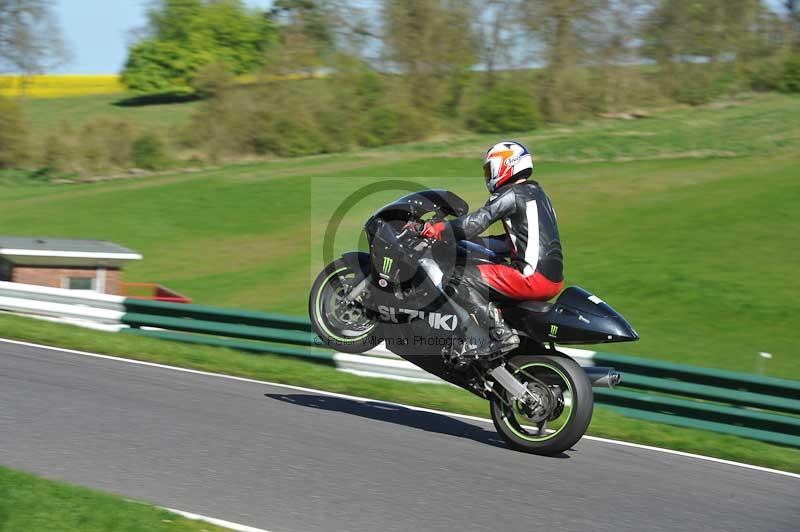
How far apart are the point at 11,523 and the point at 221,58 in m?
67.3

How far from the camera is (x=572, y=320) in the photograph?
7.18 m

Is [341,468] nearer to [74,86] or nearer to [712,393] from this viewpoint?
[712,393]

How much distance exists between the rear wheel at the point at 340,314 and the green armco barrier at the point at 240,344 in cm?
282

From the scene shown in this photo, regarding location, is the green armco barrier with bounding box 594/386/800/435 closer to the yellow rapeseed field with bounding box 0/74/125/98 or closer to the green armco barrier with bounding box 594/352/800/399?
the green armco barrier with bounding box 594/352/800/399

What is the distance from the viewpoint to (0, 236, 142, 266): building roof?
746 inches

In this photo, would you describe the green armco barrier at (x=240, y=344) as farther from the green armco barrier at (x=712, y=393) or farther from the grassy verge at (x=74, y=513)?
the grassy verge at (x=74, y=513)

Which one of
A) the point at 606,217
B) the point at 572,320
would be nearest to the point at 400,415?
the point at 572,320

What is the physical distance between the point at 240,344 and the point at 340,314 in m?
3.65

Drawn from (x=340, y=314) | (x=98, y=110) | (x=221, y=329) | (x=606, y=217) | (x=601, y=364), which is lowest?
(x=221, y=329)

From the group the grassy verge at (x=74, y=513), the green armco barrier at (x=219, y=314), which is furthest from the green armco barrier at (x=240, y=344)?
the grassy verge at (x=74, y=513)

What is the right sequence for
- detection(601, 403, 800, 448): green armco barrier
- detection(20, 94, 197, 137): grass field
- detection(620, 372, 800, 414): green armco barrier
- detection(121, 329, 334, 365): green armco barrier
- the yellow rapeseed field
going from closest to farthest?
detection(601, 403, 800, 448): green armco barrier, detection(620, 372, 800, 414): green armco barrier, detection(121, 329, 334, 365): green armco barrier, detection(20, 94, 197, 137): grass field, the yellow rapeseed field

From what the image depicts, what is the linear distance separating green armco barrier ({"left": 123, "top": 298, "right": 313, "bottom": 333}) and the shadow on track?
1.91 meters

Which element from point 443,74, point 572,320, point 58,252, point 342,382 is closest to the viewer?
point 572,320

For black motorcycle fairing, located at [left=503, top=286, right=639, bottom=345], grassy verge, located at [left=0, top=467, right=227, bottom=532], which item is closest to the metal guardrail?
black motorcycle fairing, located at [left=503, top=286, right=639, bottom=345]
